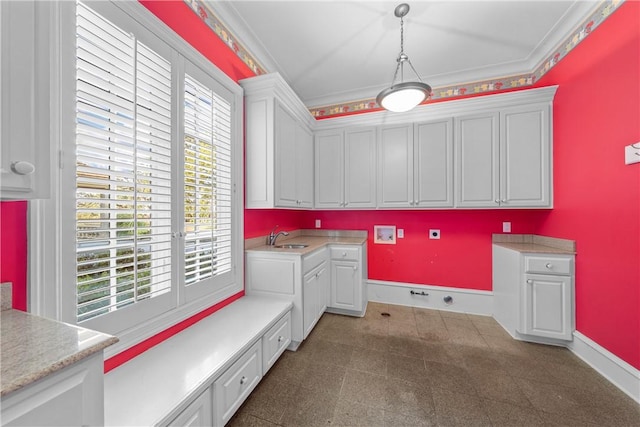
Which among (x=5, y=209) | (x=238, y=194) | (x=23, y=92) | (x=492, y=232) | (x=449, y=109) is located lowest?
(x=492, y=232)

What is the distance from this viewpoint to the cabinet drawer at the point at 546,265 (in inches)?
84.9

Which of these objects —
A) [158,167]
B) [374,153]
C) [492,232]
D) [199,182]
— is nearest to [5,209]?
[158,167]

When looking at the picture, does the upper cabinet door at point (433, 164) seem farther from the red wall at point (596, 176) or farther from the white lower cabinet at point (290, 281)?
the white lower cabinet at point (290, 281)

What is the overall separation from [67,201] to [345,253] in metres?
2.40

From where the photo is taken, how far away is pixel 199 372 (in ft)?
3.88

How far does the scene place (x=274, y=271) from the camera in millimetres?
2189

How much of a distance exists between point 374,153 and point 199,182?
2191mm

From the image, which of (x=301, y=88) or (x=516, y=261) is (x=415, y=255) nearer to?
(x=516, y=261)

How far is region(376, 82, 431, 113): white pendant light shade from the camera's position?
179 centimetres

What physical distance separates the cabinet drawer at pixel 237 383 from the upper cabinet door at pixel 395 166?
2232 mm

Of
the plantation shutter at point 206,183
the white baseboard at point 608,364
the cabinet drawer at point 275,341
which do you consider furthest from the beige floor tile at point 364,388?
the white baseboard at point 608,364

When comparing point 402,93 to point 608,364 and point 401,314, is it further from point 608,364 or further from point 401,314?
point 608,364

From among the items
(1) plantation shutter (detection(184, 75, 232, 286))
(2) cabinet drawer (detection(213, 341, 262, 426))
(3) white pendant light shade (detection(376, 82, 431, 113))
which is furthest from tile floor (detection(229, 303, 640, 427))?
(3) white pendant light shade (detection(376, 82, 431, 113))

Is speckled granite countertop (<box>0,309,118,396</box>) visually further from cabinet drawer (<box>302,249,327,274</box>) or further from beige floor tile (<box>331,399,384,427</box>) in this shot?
cabinet drawer (<box>302,249,327,274</box>)
